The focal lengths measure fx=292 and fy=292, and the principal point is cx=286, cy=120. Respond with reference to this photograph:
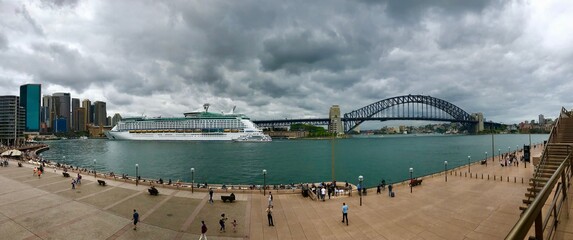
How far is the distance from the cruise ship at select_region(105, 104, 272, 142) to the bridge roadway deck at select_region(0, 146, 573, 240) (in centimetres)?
11253

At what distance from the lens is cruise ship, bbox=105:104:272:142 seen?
138375mm

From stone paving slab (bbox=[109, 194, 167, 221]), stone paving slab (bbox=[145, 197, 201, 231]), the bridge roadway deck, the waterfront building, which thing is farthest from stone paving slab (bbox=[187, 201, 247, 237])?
the waterfront building

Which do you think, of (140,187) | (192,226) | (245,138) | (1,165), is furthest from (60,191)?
(245,138)

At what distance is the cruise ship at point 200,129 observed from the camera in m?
138

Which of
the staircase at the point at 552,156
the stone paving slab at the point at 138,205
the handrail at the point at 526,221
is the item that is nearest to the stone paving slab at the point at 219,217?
the stone paving slab at the point at 138,205

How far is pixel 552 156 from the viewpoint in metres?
13.6

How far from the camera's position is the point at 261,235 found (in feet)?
49.2

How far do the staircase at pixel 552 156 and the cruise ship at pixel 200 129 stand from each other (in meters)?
123

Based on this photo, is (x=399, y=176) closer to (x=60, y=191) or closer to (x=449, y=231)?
(x=449, y=231)

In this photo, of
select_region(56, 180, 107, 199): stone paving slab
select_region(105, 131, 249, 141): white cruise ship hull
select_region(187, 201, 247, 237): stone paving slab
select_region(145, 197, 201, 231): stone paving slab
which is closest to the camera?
select_region(187, 201, 247, 237): stone paving slab

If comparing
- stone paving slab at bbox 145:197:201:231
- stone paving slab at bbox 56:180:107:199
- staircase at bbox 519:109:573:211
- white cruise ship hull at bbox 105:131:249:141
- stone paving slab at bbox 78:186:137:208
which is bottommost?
stone paving slab at bbox 145:197:201:231

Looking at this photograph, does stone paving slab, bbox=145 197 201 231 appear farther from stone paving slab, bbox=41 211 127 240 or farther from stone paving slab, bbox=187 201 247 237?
stone paving slab, bbox=41 211 127 240

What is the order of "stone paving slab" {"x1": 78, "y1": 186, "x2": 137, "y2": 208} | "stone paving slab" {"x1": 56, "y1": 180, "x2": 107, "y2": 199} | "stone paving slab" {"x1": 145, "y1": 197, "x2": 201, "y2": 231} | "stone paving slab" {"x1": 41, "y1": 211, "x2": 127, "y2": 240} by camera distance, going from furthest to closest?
"stone paving slab" {"x1": 56, "y1": 180, "x2": 107, "y2": 199}
"stone paving slab" {"x1": 78, "y1": 186, "x2": 137, "y2": 208}
"stone paving slab" {"x1": 145, "y1": 197, "x2": 201, "y2": 231}
"stone paving slab" {"x1": 41, "y1": 211, "x2": 127, "y2": 240}

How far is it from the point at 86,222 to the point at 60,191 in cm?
1103
